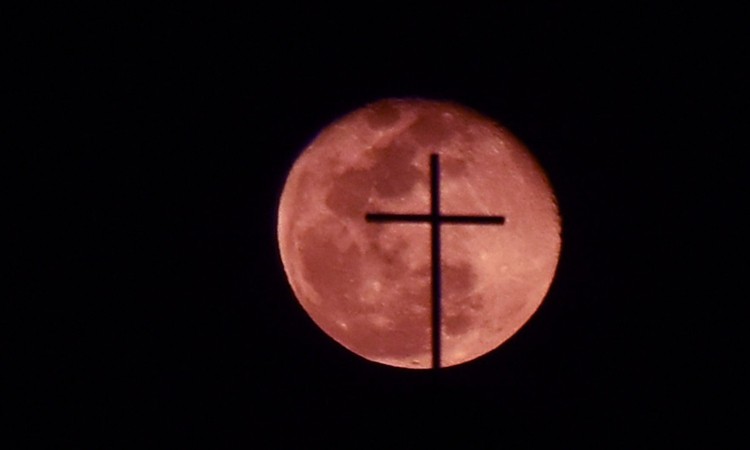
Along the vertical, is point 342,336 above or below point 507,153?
below

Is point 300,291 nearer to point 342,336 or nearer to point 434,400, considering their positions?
point 342,336

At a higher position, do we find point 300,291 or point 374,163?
point 374,163

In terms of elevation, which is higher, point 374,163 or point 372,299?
point 374,163

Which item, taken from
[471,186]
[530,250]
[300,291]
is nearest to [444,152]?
[471,186]

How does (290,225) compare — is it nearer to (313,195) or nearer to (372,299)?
(313,195)

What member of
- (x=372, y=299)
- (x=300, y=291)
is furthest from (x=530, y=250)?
(x=300, y=291)

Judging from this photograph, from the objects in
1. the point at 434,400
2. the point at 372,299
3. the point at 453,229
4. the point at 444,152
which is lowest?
the point at 434,400

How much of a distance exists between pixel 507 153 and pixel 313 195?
0.79m

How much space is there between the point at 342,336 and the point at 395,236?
467mm

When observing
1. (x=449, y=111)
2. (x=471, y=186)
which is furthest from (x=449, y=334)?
(x=449, y=111)

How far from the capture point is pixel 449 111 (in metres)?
4.56

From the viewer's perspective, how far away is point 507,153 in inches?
178

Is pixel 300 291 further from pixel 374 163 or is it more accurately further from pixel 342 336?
pixel 374 163

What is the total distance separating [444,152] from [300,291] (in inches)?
31.7
